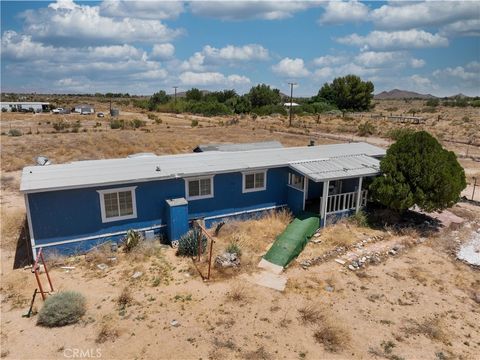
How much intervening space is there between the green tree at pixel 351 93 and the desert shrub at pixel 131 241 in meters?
74.3

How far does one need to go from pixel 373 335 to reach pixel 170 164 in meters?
9.10

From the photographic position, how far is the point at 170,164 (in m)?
13.9

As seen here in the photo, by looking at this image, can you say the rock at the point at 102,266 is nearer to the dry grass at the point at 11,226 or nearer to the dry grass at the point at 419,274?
the dry grass at the point at 11,226

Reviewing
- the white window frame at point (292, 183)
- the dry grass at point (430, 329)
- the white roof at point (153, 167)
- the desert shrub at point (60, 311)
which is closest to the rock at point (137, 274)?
the desert shrub at point (60, 311)

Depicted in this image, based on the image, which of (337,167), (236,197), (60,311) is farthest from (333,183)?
(60,311)

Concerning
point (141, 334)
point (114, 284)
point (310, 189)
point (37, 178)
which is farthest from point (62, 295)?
point (310, 189)

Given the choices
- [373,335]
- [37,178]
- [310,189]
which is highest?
[37,178]

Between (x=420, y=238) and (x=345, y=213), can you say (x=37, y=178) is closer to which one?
(x=345, y=213)

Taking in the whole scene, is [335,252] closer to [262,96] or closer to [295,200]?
[295,200]

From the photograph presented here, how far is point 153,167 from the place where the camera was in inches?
526

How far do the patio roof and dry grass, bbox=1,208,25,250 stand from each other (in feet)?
34.9

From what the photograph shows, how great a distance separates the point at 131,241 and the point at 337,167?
326 inches

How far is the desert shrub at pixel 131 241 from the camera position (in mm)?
11781

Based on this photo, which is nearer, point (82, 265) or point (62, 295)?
point (62, 295)
